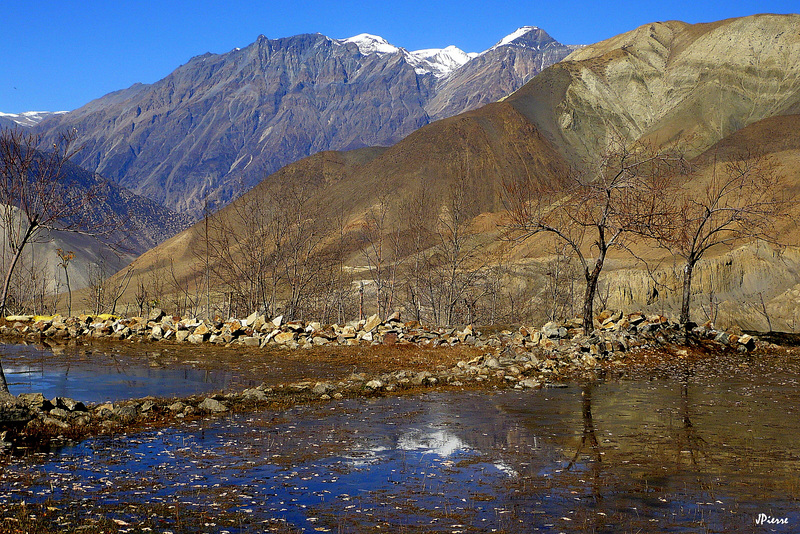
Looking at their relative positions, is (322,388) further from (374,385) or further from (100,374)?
(100,374)

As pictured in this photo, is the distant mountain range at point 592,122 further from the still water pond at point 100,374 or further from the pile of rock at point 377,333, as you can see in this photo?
the still water pond at point 100,374

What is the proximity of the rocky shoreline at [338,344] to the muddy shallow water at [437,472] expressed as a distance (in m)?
1.04

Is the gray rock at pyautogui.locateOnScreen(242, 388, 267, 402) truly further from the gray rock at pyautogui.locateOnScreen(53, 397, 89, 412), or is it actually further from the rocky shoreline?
the gray rock at pyautogui.locateOnScreen(53, 397, 89, 412)

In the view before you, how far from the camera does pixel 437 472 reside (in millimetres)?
10258

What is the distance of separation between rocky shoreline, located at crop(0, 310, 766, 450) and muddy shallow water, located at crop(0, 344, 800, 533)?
1.04m

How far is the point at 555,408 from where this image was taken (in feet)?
51.0

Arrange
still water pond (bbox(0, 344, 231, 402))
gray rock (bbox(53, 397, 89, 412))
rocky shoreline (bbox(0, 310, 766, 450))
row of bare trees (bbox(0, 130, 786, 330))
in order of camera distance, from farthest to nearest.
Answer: row of bare trees (bbox(0, 130, 786, 330)) → still water pond (bbox(0, 344, 231, 402)) → gray rock (bbox(53, 397, 89, 412)) → rocky shoreline (bbox(0, 310, 766, 450))

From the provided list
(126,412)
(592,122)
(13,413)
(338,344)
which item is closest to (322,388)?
(126,412)

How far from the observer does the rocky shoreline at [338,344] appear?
12.9m

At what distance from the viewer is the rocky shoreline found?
12898 mm

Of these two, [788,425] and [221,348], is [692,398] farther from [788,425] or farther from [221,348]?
[221,348]

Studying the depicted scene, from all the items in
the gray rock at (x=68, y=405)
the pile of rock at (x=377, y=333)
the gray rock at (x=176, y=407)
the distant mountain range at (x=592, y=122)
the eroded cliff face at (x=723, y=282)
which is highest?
the distant mountain range at (x=592, y=122)

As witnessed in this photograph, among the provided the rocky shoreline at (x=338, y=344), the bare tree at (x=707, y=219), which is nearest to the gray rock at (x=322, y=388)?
the rocky shoreline at (x=338, y=344)

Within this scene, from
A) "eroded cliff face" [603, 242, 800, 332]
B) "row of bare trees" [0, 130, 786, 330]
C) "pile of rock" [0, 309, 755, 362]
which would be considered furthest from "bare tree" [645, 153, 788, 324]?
"eroded cliff face" [603, 242, 800, 332]
